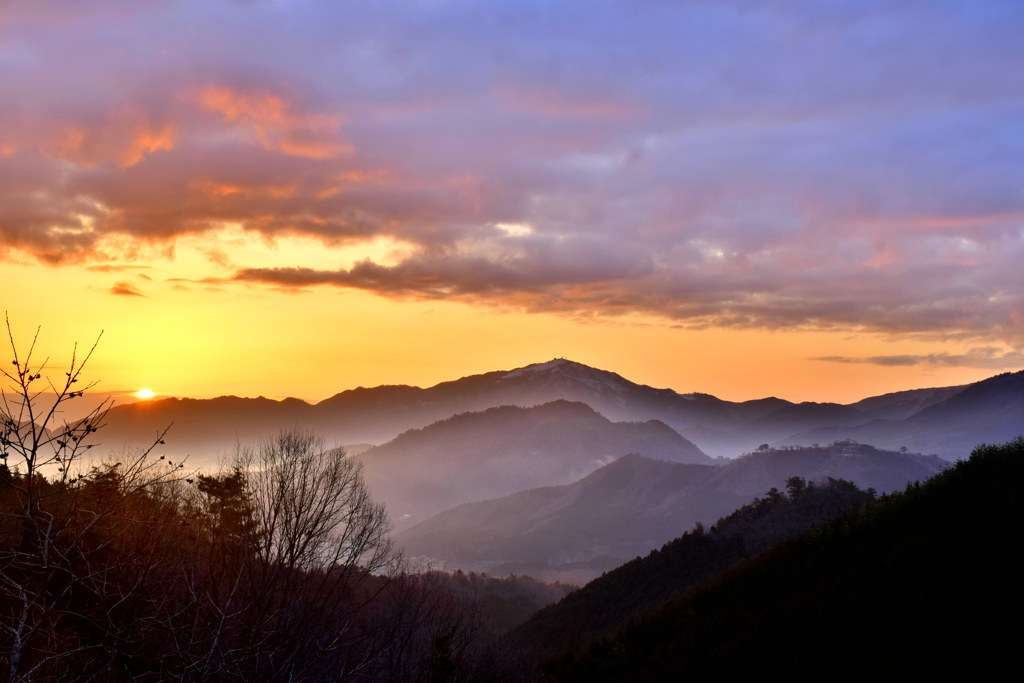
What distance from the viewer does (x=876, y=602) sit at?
21.1 metres

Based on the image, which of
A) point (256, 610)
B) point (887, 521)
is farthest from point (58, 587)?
point (887, 521)

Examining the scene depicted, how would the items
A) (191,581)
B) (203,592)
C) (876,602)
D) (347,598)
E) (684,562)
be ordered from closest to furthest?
(191,581)
(203,592)
(876,602)
(347,598)
(684,562)

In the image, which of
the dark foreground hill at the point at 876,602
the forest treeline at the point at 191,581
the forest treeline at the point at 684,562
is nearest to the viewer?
the forest treeline at the point at 191,581

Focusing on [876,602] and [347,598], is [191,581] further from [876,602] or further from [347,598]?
[347,598]

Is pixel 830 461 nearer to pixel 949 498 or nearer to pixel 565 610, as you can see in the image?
pixel 565 610

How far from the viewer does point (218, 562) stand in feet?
107

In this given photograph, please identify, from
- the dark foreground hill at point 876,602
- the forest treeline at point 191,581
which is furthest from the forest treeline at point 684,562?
the dark foreground hill at point 876,602

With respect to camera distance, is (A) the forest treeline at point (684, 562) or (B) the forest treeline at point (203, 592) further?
(A) the forest treeline at point (684, 562)

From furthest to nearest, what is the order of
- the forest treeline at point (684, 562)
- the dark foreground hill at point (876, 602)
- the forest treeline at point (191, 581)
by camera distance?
the forest treeline at point (684, 562), the dark foreground hill at point (876, 602), the forest treeline at point (191, 581)

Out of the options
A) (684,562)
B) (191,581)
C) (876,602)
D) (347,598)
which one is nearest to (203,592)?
(191,581)

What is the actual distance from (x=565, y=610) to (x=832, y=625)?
46.3m

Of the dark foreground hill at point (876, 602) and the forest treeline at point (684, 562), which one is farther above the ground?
the dark foreground hill at point (876, 602)

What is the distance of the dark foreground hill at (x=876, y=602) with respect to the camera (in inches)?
694

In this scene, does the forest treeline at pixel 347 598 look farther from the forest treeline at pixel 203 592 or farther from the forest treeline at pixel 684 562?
the forest treeline at pixel 684 562
